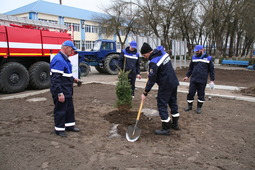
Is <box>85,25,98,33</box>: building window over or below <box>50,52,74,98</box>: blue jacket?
over

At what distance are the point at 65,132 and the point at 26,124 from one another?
109 centimetres

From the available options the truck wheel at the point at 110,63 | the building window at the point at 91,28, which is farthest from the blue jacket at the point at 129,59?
the building window at the point at 91,28

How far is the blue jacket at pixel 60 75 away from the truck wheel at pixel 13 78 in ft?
16.9

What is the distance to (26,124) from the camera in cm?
481

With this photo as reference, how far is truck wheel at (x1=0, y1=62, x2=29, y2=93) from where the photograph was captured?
8.06m

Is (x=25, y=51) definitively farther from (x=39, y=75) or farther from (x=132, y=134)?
(x=132, y=134)

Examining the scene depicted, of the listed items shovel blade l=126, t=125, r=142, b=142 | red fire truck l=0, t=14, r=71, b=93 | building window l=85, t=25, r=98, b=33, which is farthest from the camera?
building window l=85, t=25, r=98, b=33

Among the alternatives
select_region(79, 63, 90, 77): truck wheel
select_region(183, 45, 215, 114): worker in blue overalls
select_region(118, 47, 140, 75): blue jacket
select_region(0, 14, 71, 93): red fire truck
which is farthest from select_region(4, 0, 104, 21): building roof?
select_region(183, 45, 215, 114): worker in blue overalls

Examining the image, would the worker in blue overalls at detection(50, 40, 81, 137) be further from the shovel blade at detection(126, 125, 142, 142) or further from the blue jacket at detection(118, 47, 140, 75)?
the blue jacket at detection(118, 47, 140, 75)

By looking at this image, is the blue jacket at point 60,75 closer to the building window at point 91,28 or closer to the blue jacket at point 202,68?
the blue jacket at point 202,68

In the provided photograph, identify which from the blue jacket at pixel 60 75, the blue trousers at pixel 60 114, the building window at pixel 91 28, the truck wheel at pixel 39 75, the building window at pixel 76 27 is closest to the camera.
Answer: the blue jacket at pixel 60 75

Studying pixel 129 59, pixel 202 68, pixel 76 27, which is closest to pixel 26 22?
pixel 129 59

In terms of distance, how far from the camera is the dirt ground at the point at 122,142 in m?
3.17

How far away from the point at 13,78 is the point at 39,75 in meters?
→ 1.08
